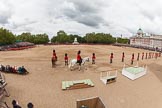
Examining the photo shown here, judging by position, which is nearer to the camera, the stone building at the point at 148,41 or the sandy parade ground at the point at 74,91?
the sandy parade ground at the point at 74,91

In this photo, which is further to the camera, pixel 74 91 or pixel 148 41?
pixel 148 41

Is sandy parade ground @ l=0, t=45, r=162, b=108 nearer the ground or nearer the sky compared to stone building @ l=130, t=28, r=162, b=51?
nearer the ground

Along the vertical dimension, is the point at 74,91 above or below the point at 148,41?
below

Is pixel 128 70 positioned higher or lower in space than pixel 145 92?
higher

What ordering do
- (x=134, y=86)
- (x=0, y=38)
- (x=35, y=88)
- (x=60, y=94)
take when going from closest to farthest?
(x=60, y=94)
(x=35, y=88)
(x=134, y=86)
(x=0, y=38)

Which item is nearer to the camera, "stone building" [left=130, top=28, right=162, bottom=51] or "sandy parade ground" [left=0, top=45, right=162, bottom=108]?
"sandy parade ground" [left=0, top=45, right=162, bottom=108]

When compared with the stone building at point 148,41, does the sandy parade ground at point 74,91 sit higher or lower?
lower

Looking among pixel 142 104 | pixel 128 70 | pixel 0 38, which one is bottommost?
pixel 142 104

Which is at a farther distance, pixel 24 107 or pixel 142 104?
pixel 142 104

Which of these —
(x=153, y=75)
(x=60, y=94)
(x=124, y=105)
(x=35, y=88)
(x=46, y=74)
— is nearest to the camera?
(x=124, y=105)

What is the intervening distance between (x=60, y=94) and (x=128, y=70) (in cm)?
686

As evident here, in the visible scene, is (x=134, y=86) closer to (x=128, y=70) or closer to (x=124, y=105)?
(x=128, y=70)

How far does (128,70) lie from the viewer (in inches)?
546

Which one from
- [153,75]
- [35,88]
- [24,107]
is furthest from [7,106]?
[153,75]
